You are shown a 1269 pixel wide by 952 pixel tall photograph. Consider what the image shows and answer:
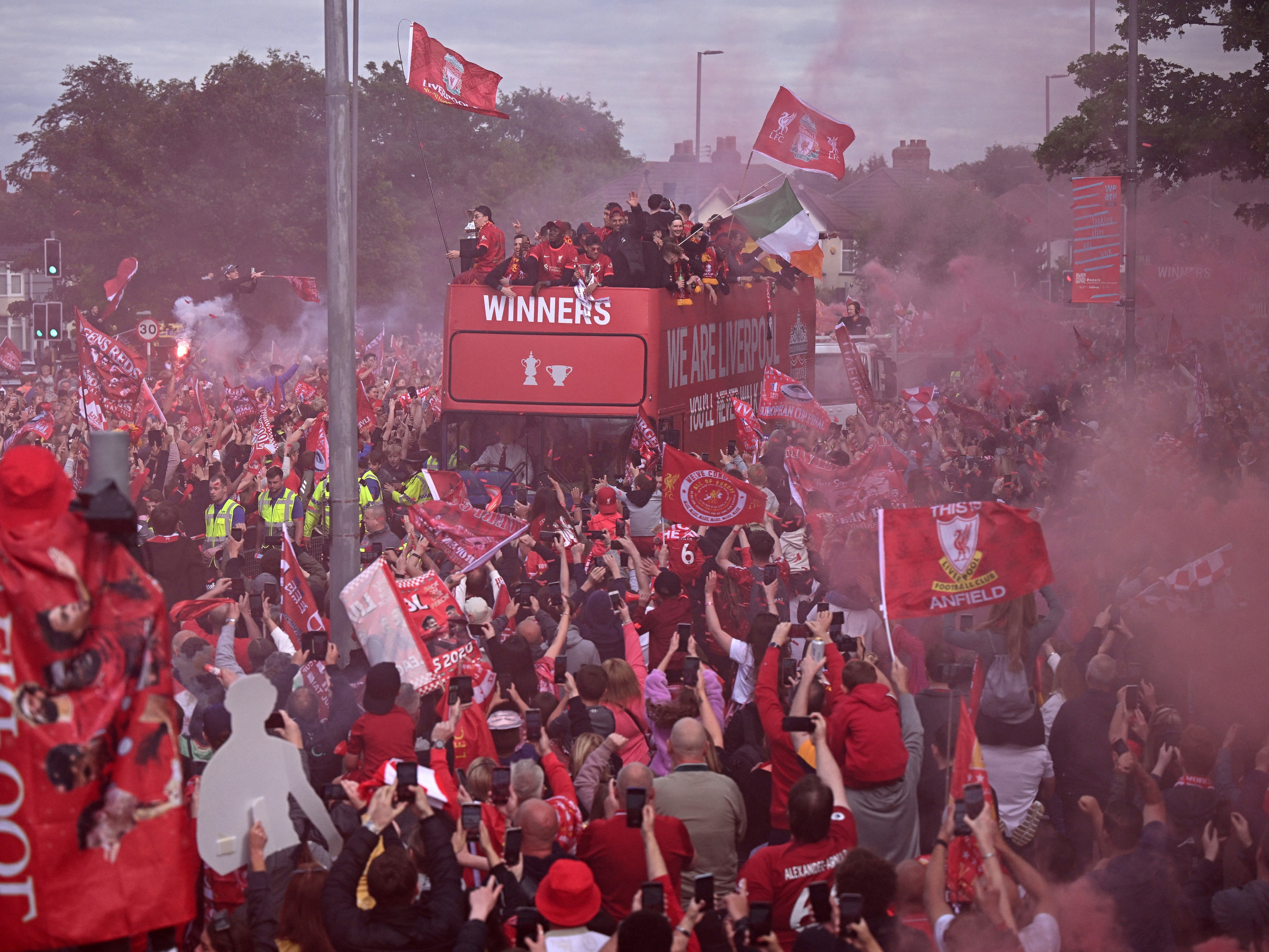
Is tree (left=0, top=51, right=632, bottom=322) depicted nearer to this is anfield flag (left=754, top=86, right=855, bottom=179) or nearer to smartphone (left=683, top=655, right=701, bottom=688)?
this is anfield flag (left=754, top=86, right=855, bottom=179)

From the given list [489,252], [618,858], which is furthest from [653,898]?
[489,252]

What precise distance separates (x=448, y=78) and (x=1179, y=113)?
15676 millimetres

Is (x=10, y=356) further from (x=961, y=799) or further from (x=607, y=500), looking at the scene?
(x=961, y=799)

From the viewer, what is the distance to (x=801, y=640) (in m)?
8.27

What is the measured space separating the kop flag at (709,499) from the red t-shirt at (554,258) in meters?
4.35

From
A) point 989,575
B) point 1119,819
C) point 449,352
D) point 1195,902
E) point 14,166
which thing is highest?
point 14,166

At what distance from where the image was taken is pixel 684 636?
719cm

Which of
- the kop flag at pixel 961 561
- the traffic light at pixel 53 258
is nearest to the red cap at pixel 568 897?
the kop flag at pixel 961 561

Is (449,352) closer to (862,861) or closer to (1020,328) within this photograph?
(862,861)

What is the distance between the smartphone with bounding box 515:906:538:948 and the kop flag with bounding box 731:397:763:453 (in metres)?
13.3

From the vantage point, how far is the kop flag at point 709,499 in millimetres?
9695

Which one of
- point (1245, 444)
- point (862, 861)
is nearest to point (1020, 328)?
point (1245, 444)

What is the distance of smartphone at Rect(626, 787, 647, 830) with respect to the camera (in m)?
4.58

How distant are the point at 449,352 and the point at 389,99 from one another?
6077 centimetres
